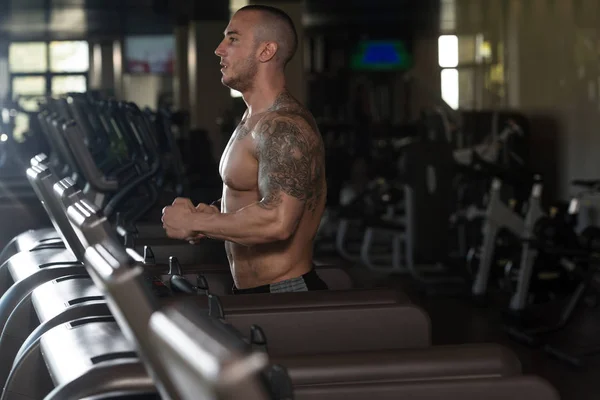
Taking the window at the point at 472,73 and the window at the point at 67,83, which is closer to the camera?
the window at the point at 472,73

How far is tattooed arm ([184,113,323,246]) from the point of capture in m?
2.27

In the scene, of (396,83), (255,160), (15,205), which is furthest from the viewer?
(396,83)

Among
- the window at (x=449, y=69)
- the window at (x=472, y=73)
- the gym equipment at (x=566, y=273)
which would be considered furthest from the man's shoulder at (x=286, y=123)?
the window at (x=449, y=69)

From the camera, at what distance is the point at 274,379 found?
4.56 feet

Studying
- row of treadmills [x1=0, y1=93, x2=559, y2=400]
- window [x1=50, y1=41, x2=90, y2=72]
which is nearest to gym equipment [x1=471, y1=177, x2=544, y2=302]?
row of treadmills [x1=0, y1=93, x2=559, y2=400]

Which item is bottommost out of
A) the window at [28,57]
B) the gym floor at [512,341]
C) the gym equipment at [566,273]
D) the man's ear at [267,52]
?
the gym floor at [512,341]

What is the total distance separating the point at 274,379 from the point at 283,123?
1069 millimetres

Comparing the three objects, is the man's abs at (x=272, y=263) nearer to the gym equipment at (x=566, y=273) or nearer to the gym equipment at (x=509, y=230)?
the gym equipment at (x=566, y=273)

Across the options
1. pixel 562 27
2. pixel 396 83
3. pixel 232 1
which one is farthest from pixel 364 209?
pixel 396 83

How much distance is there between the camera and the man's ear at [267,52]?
8.10ft

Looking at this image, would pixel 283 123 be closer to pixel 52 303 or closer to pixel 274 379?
pixel 52 303

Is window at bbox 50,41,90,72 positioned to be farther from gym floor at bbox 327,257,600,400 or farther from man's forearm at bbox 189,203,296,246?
man's forearm at bbox 189,203,296,246

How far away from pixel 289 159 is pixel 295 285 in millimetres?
355

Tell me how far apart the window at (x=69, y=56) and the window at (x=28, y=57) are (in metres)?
0.22
